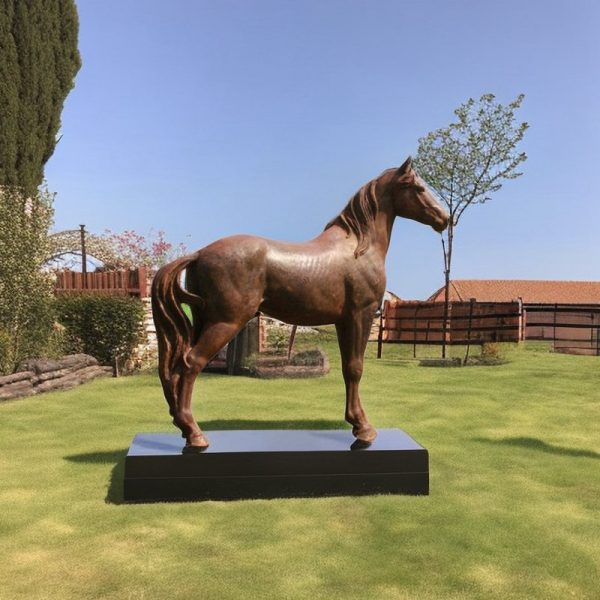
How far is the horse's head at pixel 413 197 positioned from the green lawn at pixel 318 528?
2200mm

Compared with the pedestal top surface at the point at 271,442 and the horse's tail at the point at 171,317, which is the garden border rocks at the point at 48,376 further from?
the horse's tail at the point at 171,317

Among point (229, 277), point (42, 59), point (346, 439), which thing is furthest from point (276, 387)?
point (42, 59)

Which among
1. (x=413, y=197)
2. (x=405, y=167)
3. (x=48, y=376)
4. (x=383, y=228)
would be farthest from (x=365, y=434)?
(x=48, y=376)

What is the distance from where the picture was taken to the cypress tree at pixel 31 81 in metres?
16.0

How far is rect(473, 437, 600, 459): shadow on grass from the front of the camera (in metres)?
5.68

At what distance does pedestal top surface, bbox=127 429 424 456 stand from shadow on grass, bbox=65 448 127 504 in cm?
36

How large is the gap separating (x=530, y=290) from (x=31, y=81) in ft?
92.1

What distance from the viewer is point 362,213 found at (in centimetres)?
457

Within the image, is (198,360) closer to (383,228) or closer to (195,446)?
(195,446)

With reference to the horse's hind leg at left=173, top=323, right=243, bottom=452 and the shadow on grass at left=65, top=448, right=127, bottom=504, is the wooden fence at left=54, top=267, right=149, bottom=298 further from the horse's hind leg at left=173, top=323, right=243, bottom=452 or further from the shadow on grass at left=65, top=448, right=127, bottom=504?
the horse's hind leg at left=173, top=323, right=243, bottom=452

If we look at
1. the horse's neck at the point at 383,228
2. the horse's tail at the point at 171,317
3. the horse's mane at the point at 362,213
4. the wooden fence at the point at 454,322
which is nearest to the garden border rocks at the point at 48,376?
the horse's tail at the point at 171,317

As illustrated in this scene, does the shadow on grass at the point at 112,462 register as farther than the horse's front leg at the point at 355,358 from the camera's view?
No

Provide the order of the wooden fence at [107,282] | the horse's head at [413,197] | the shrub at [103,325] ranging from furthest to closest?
the wooden fence at [107,282] → the shrub at [103,325] → the horse's head at [413,197]

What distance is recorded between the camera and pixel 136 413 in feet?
24.4
